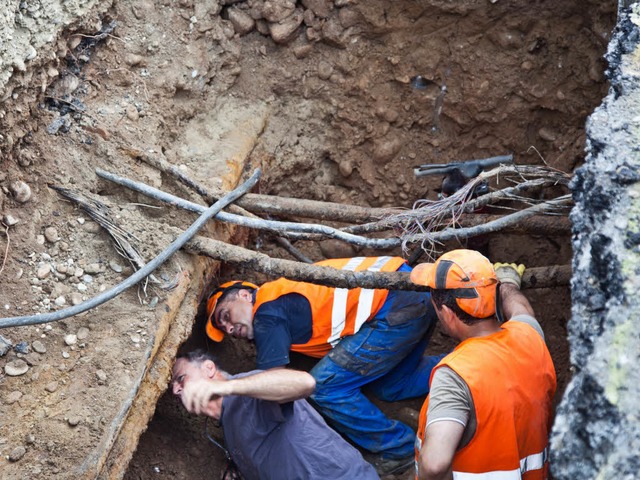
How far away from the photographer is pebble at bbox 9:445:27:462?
298 cm

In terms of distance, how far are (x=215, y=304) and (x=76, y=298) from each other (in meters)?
0.87

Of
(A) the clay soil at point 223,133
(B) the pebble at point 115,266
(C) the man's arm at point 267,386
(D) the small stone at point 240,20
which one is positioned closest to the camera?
(C) the man's arm at point 267,386

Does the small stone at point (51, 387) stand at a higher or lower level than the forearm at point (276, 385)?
lower

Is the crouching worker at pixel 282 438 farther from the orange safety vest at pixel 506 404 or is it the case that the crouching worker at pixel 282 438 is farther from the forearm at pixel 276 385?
the orange safety vest at pixel 506 404

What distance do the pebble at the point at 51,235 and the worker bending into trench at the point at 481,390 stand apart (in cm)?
172

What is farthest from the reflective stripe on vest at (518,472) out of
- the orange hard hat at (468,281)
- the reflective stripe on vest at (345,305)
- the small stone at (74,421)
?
the small stone at (74,421)

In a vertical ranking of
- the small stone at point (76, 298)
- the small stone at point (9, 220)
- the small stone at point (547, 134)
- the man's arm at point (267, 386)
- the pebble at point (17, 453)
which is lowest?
the pebble at point (17, 453)

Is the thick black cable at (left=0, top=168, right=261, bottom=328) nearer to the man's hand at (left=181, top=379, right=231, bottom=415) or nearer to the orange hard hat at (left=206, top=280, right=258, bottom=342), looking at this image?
the orange hard hat at (left=206, top=280, right=258, bottom=342)

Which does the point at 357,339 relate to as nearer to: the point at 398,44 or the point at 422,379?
the point at 422,379

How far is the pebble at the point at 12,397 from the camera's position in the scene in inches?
123

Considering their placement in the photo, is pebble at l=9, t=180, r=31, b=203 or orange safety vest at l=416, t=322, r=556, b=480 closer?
orange safety vest at l=416, t=322, r=556, b=480

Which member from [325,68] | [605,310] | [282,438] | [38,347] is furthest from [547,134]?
[38,347]

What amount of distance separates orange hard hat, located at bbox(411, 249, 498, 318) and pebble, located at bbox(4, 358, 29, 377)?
1761 millimetres

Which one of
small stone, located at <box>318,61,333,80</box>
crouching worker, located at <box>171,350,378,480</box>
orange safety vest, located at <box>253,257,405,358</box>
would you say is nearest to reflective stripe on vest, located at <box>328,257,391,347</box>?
orange safety vest, located at <box>253,257,405,358</box>
